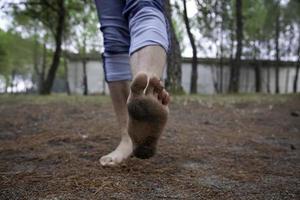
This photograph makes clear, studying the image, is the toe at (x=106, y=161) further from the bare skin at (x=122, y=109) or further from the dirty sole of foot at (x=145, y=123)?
the dirty sole of foot at (x=145, y=123)

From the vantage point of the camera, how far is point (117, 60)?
1.73 meters

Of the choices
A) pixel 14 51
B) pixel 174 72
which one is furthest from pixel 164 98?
pixel 14 51

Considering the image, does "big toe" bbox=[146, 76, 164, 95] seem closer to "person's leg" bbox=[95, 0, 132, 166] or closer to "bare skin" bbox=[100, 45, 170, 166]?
"bare skin" bbox=[100, 45, 170, 166]

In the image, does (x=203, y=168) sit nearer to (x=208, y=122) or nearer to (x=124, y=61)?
(x=124, y=61)

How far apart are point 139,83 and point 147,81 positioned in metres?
0.03

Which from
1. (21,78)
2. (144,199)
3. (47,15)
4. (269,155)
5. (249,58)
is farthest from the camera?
Result: (21,78)

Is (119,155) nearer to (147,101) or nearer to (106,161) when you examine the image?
(106,161)

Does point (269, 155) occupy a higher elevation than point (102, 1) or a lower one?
lower

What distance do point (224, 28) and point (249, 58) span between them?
20.0 feet

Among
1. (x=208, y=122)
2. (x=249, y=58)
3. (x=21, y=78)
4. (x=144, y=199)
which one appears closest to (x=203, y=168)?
(x=144, y=199)

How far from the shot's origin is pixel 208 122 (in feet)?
11.5

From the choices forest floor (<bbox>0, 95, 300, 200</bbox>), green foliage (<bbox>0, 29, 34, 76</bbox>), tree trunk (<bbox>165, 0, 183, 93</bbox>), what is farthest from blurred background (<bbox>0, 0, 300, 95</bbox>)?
forest floor (<bbox>0, 95, 300, 200</bbox>)

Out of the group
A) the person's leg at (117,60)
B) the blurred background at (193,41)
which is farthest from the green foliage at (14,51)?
the person's leg at (117,60)

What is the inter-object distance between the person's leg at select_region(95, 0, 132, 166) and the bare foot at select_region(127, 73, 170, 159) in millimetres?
339
